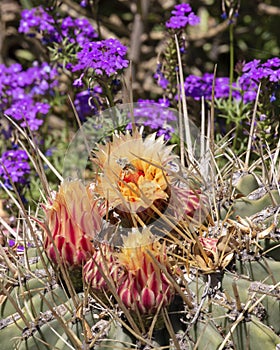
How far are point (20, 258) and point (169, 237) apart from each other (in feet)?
1.38

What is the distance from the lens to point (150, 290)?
1.26 meters

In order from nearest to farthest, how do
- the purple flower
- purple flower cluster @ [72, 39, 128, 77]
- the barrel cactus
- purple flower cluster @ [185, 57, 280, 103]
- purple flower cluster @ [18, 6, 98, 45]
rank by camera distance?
the barrel cactus
purple flower cluster @ [72, 39, 128, 77]
purple flower cluster @ [185, 57, 280, 103]
the purple flower
purple flower cluster @ [18, 6, 98, 45]

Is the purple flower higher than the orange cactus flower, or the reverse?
the orange cactus flower

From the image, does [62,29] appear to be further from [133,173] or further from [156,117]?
[133,173]

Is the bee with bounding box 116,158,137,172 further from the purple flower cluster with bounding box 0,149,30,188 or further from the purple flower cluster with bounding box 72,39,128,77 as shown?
the purple flower cluster with bounding box 0,149,30,188

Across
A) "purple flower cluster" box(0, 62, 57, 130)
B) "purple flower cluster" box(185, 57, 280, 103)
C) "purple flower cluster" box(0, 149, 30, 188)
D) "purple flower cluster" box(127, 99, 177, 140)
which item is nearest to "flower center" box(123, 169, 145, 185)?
"purple flower cluster" box(127, 99, 177, 140)

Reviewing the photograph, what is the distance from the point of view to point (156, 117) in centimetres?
223

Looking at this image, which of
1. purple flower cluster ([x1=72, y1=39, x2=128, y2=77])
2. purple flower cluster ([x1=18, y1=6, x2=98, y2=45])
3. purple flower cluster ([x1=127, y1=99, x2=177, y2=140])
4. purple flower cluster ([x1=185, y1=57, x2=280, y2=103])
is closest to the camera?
purple flower cluster ([x1=72, y1=39, x2=128, y2=77])

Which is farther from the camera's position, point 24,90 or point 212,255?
point 24,90

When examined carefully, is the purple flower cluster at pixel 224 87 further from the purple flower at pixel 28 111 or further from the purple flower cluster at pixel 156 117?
the purple flower at pixel 28 111

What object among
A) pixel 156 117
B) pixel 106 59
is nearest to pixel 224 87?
pixel 156 117

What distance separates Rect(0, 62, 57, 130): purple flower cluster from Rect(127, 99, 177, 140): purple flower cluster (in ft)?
1.59

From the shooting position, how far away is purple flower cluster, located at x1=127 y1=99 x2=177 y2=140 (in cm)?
215

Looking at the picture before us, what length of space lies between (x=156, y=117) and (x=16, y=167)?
1.71 feet
